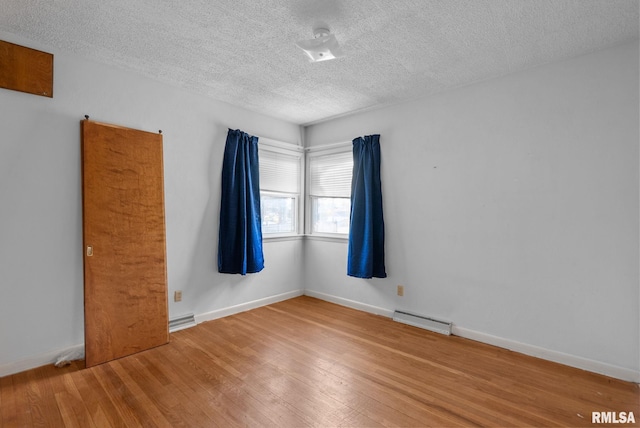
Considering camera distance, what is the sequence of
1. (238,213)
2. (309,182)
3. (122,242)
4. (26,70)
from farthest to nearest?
(309,182) → (238,213) → (122,242) → (26,70)

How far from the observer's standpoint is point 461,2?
6.39 feet

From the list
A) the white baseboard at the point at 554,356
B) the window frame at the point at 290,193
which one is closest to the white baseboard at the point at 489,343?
the white baseboard at the point at 554,356

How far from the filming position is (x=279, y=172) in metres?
4.36

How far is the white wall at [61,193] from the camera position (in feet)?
7.82

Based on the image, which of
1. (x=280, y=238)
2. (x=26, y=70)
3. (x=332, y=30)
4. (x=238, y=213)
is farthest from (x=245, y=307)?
(x=332, y=30)

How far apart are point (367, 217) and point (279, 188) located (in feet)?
4.35

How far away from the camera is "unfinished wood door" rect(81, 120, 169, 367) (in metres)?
2.62

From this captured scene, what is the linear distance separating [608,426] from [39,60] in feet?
15.1

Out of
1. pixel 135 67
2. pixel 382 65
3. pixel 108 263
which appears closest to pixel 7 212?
pixel 108 263

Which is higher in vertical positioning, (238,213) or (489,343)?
(238,213)

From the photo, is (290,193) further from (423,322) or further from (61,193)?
(61,193)

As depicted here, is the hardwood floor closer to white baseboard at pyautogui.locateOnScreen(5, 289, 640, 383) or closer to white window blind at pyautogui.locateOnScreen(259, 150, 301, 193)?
white baseboard at pyautogui.locateOnScreen(5, 289, 640, 383)

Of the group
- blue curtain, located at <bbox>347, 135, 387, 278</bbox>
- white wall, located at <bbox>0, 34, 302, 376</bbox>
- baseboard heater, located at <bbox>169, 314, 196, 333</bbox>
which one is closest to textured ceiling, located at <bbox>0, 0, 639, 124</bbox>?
white wall, located at <bbox>0, 34, 302, 376</bbox>

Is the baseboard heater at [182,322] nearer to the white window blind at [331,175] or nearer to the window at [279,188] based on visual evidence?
the window at [279,188]
